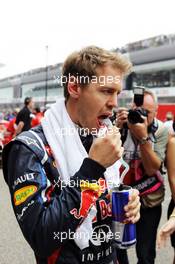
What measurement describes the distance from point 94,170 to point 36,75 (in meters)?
51.4

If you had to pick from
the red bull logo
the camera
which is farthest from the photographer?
the red bull logo

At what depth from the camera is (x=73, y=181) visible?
123 cm

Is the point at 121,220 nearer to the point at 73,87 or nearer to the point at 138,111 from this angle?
the point at 73,87

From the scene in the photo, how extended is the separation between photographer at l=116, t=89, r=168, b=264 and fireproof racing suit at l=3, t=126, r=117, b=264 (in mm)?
1137

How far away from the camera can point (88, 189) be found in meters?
1.22

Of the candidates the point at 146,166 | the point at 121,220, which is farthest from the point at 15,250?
the point at 121,220

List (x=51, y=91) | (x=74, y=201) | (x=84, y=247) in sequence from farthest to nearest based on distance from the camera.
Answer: (x=51, y=91) → (x=84, y=247) → (x=74, y=201)

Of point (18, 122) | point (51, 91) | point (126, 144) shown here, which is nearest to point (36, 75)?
point (51, 91)

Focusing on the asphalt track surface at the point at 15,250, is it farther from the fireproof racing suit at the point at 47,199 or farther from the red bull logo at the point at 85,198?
the red bull logo at the point at 85,198

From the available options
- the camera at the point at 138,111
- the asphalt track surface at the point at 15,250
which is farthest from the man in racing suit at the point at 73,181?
the asphalt track surface at the point at 15,250

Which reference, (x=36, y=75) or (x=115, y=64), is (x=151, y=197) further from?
(x=36, y=75)

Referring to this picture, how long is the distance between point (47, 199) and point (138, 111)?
1278mm

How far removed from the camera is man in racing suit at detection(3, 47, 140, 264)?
47.4 inches

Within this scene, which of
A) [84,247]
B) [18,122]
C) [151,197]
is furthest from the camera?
[18,122]
